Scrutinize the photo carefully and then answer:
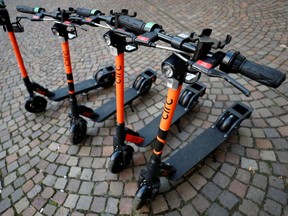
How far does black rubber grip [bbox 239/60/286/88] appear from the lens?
1240 millimetres

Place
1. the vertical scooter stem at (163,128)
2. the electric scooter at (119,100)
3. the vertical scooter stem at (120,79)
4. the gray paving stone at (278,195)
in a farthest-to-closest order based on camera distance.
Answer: the gray paving stone at (278,195)
the vertical scooter stem at (120,79)
the electric scooter at (119,100)
the vertical scooter stem at (163,128)

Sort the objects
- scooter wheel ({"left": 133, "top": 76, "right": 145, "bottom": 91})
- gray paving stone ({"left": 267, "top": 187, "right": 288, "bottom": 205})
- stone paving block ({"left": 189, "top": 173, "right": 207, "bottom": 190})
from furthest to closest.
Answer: scooter wheel ({"left": 133, "top": 76, "right": 145, "bottom": 91})
stone paving block ({"left": 189, "top": 173, "right": 207, "bottom": 190})
gray paving stone ({"left": 267, "top": 187, "right": 288, "bottom": 205})

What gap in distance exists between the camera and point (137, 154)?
3088 mm

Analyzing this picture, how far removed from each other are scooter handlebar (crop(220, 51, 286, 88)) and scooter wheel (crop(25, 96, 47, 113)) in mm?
3319

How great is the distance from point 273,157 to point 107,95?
2897 mm

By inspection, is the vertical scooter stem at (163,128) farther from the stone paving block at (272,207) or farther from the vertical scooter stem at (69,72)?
the vertical scooter stem at (69,72)

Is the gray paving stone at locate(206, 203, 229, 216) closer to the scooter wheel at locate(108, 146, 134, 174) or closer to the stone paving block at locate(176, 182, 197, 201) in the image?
the stone paving block at locate(176, 182, 197, 201)

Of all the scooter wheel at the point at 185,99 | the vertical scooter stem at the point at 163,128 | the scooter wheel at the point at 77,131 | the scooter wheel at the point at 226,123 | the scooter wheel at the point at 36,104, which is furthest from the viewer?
the scooter wheel at the point at 36,104

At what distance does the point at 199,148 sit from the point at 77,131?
174 centimetres

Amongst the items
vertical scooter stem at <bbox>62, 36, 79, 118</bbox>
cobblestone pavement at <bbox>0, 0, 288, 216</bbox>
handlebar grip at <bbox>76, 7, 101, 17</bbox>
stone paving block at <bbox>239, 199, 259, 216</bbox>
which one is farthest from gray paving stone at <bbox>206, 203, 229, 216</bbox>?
handlebar grip at <bbox>76, 7, 101, 17</bbox>

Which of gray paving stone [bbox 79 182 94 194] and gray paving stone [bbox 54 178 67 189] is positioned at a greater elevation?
gray paving stone [bbox 79 182 94 194]

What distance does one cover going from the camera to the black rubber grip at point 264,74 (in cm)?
124

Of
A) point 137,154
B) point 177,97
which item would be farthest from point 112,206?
point 177,97

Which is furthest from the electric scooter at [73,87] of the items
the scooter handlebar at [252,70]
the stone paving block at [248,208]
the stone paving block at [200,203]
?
the stone paving block at [248,208]
